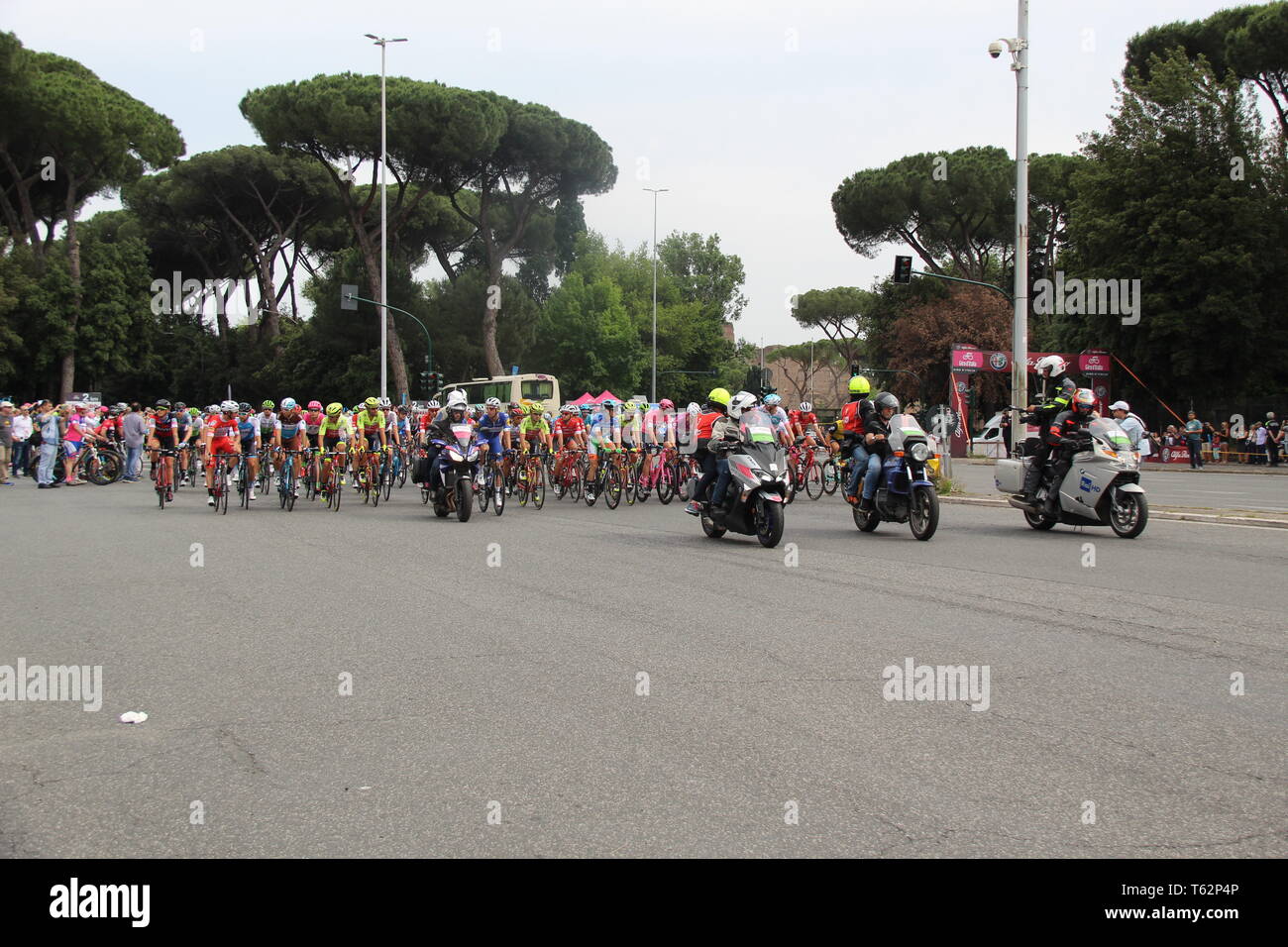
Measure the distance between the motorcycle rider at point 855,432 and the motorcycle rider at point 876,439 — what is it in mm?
111

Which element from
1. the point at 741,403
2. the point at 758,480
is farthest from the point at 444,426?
the point at 758,480

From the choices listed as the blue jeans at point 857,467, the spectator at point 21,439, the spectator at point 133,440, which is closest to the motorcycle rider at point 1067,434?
the blue jeans at point 857,467

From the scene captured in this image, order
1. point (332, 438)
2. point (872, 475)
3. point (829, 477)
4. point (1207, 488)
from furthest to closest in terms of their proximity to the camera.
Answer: point (1207, 488), point (829, 477), point (332, 438), point (872, 475)

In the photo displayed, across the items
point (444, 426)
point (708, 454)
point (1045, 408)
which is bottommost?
point (708, 454)

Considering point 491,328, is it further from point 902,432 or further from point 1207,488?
point 902,432

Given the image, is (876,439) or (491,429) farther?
(491,429)

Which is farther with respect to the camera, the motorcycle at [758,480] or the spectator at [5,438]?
the spectator at [5,438]

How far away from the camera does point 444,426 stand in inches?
710

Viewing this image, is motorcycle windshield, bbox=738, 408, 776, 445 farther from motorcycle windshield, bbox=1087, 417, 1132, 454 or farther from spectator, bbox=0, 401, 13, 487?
spectator, bbox=0, 401, 13, 487

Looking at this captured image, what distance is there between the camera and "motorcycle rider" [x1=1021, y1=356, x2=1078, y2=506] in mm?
14828

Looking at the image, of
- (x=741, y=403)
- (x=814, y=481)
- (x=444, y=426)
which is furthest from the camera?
(x=814, y=481)

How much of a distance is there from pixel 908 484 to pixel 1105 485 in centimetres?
220

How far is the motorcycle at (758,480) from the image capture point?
13.9 m

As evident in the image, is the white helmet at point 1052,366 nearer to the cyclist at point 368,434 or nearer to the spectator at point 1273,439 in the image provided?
the cyclist at point 368,434
